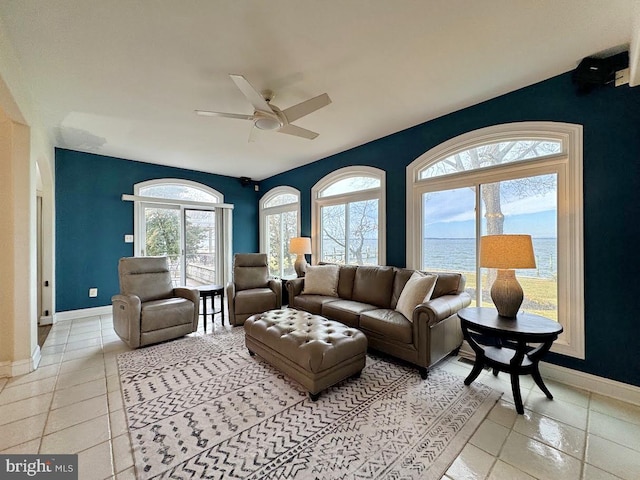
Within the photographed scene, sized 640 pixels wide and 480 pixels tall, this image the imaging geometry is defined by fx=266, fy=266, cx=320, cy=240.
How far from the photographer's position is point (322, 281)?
156 inches

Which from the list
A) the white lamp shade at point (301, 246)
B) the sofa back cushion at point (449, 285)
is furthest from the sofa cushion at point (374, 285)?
the white lamp shade at point (301, 246)

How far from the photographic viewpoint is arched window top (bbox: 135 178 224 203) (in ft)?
17.0

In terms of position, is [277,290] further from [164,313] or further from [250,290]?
[164,313]

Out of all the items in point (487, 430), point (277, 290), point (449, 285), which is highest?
point (449, 285)

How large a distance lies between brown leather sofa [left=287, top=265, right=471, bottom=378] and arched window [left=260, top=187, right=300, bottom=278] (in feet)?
6.40

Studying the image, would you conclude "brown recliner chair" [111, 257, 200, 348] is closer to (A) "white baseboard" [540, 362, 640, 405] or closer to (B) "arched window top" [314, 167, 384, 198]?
(B) "arched window top" [314, 167, 384, 198]

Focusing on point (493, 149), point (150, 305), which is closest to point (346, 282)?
point (493, 149)

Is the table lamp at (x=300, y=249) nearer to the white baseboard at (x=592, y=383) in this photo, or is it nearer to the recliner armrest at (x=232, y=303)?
the recliner armrest at (x=232, y=303)

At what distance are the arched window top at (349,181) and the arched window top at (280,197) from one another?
2.53ft

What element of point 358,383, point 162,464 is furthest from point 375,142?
point 162,464

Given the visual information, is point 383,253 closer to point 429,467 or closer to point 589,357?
point 589,357

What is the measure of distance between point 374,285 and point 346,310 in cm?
59

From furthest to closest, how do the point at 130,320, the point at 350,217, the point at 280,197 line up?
the point at 280,197 → the point at 350,217 → the point at 130,320

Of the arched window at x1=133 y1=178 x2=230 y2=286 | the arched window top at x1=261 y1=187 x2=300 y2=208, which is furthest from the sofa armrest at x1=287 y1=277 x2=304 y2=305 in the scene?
the arched window at x1=133 y1=178 x2=230 y2=286
